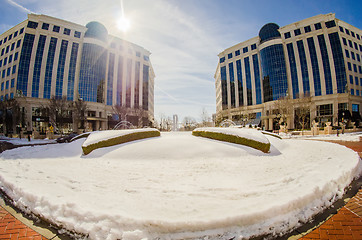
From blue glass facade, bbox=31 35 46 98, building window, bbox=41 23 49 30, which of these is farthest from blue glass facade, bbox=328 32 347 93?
blue glass facade, bbox=31 35 46 98

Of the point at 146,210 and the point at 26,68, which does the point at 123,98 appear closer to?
the point at 26,68

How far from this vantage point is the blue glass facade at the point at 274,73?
46.2 meters

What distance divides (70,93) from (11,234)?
2141 inches

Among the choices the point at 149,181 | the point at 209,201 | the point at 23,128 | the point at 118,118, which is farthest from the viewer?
the point at 118,118

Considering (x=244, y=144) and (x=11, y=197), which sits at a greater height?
(x=244, y=144)

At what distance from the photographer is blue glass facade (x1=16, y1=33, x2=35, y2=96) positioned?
42094mm

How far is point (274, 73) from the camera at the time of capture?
1854 inches

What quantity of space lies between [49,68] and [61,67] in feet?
9.66

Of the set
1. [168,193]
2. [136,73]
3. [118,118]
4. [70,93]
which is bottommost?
[168,193]

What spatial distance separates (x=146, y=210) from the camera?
2729mm

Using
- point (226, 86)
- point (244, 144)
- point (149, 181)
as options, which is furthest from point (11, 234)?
point (226, 86)

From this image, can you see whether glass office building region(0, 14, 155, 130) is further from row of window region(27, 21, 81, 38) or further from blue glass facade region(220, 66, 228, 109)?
blue glass facade region(220, 66, 228, 109)

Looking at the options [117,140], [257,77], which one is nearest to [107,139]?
[117,140]

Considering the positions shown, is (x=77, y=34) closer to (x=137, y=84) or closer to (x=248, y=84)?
(x=137, y=84)
